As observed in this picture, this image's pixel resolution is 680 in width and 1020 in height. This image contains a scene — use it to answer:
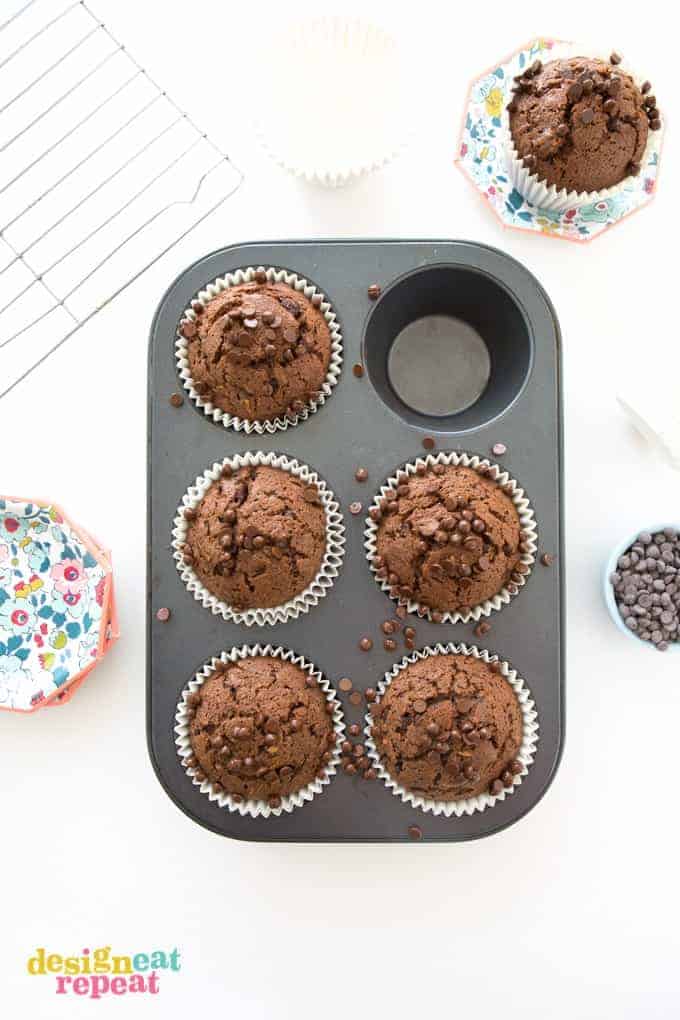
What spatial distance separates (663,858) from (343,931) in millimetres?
918

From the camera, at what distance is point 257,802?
69.9 inches

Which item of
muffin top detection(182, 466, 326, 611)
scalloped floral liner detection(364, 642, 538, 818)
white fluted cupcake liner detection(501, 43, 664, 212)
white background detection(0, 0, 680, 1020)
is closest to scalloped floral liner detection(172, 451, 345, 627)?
muffin top detection(182, 466, 326, 611)

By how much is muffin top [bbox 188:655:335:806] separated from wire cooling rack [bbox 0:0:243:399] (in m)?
0.99

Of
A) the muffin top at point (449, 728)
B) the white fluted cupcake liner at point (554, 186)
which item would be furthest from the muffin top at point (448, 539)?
the white fluted cupcake liner at point (554, 186)

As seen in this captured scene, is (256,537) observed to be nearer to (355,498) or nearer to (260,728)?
(355,498)

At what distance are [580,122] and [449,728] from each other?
1.48 m

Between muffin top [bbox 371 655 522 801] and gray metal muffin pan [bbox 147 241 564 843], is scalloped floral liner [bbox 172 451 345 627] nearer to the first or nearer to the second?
gray metal muffin pan [bbox 147 241 564 843]

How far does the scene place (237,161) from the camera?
2086mm

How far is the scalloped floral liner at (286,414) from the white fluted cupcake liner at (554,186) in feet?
2.10

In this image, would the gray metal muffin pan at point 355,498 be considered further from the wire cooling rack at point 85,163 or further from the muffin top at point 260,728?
the wire cooling rack at point 85,163

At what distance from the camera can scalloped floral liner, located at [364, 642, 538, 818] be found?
5.84 ft

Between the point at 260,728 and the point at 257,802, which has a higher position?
the point at 260,728

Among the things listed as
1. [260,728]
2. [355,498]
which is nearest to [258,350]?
[355,498]

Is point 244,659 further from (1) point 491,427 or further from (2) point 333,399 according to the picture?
(1) point 491,427
